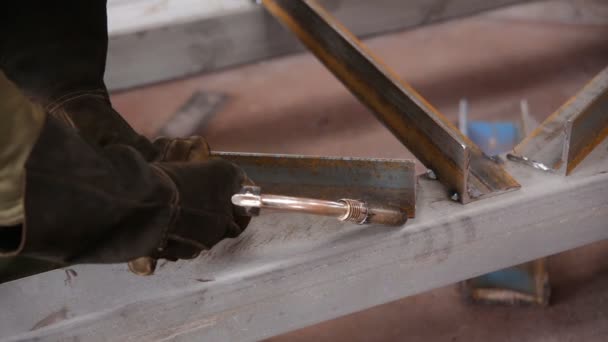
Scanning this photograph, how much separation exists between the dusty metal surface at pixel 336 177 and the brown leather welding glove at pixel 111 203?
249mm

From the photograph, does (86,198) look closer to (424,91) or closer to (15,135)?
(15,135)

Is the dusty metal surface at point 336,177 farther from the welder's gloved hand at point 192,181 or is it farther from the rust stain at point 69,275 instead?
the rust stain at point 69,275

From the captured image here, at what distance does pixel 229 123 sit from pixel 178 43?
1.87ft

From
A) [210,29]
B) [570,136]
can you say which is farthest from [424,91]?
[570,136]

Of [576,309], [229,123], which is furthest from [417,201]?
[229,123]

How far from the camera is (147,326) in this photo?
101 cm

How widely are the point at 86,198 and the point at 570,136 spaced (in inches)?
35.4

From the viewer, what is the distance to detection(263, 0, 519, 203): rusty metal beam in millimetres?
1109

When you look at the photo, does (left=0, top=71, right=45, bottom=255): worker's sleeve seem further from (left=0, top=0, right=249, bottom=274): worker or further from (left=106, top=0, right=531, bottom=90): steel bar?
(left=106, top=0, right=531, bottom=90): steel bar

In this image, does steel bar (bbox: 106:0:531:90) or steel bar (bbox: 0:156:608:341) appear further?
steel bar (bbox: 106:0:531:90)

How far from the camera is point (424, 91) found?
2545 mm

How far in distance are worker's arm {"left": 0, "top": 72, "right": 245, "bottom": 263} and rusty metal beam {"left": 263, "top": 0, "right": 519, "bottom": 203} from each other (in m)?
0.50

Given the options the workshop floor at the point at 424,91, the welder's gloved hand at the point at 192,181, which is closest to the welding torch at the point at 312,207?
the welder's gloved hand at the point at 192,181

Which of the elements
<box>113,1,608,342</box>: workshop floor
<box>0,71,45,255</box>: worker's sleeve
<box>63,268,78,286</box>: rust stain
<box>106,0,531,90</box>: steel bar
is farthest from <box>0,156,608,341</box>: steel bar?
<box>106,0,531,90</box>: steel bar
